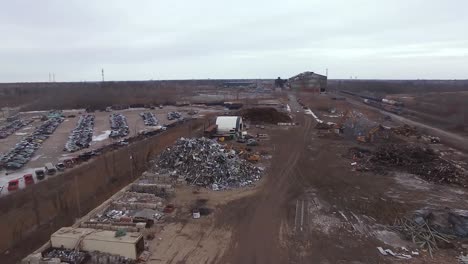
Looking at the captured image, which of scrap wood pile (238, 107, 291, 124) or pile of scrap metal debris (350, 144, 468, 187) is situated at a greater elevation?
scrap wood pile (238, 107, 291, 124)

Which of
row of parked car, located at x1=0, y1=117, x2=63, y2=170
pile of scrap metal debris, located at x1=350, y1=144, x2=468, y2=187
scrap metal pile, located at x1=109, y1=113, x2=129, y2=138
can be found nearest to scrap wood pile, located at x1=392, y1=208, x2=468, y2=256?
pile of scrap metal debris, located at x1=350, y1=144, x2=468, y2=187

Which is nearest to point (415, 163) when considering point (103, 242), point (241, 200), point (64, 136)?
point (241, 200)

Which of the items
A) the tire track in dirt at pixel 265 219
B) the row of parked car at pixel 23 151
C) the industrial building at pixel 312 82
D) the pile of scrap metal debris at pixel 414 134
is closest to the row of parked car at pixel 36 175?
the row of parked car at pixel 23 151

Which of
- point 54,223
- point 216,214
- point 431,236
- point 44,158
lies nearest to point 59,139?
point 44,158

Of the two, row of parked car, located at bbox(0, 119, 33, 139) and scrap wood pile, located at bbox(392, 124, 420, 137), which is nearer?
scrap wood pile, located at bbox(392, 124, 420, 137)

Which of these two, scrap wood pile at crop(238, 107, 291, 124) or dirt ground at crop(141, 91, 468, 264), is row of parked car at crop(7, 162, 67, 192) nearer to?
dirt ground at crop(141, 91, 468, 264)

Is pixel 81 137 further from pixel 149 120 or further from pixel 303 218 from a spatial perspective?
pixel 303 218

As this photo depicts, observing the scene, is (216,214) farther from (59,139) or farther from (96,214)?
(59,139)
